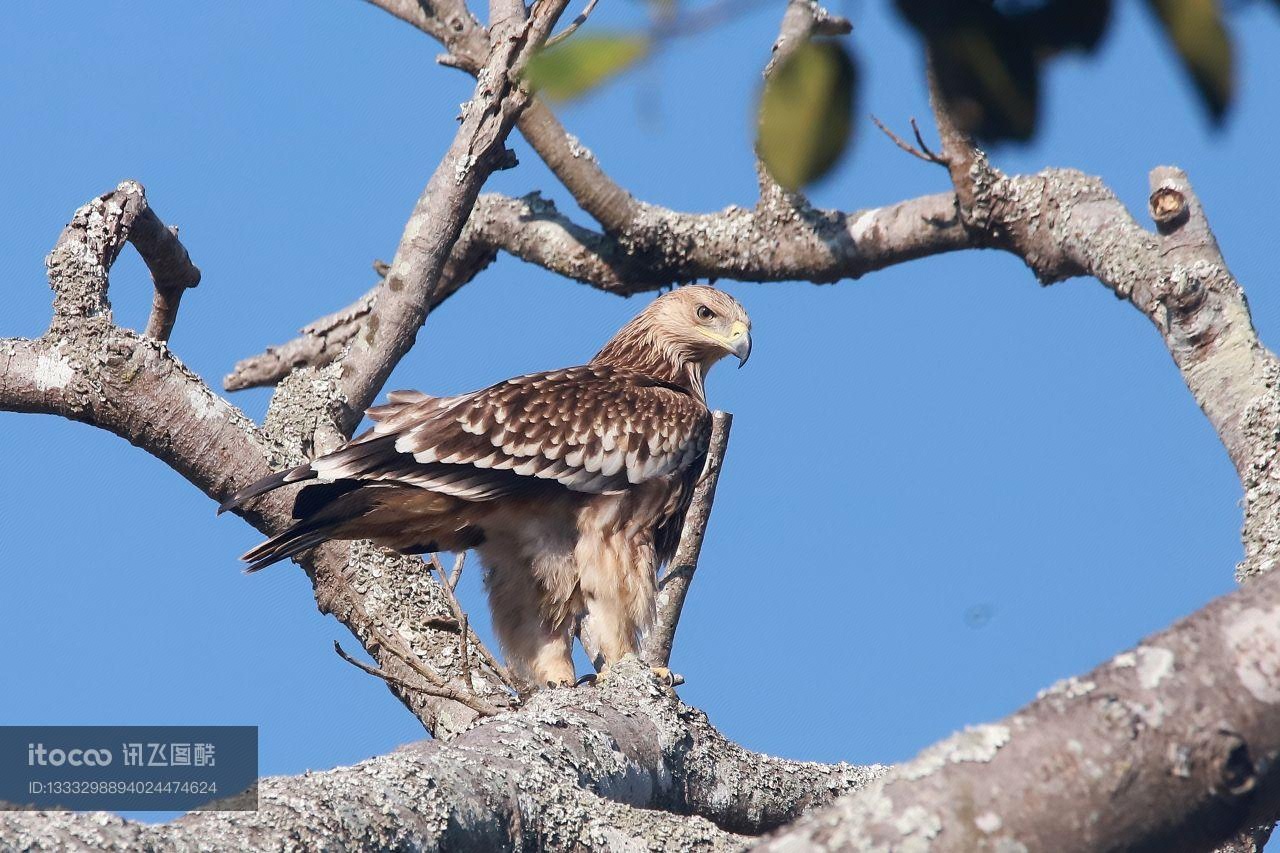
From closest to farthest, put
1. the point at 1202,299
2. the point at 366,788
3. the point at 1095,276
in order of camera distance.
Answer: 1. the point at 366,788
2. the point at 1202,299
3. the point at 1095,276

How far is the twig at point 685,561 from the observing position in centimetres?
503

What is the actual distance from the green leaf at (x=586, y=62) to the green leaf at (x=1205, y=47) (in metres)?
0.36

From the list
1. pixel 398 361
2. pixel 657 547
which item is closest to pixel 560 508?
pixel 657 547

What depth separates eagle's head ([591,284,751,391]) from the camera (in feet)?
21.9

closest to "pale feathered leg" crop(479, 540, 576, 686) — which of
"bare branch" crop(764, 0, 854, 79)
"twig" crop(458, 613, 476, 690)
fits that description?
"twig" crop(458, 613, 476, 690)

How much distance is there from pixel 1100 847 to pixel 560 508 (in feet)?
13.4

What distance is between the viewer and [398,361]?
5.12m

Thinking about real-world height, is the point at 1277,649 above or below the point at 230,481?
below

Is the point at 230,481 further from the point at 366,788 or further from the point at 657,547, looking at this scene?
the point at 366,788

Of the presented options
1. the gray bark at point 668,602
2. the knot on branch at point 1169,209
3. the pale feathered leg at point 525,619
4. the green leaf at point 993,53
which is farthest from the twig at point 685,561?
the green leaf at point 993,53

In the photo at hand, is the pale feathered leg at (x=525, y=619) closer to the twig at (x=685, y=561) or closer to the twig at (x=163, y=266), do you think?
the twig at (x=685, y=561)

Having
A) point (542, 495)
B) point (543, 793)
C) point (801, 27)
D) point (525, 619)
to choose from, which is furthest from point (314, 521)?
point (801, 27)

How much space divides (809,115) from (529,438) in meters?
4.34

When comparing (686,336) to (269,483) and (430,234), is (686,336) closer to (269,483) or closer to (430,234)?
(430,234)
